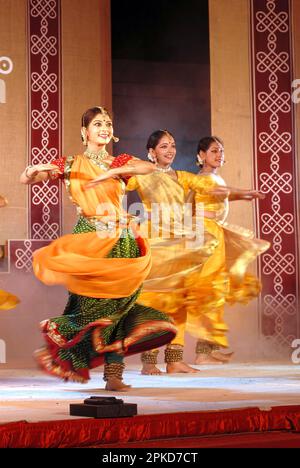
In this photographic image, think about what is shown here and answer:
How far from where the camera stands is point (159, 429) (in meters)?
3.70

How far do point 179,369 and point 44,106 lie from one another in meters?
2.47

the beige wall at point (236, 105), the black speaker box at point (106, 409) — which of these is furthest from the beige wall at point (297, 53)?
the black speaker box at point (106, 409)

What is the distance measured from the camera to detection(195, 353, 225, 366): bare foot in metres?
7.21

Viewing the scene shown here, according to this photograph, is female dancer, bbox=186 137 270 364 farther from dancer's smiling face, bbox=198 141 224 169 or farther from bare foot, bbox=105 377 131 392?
bare foot, bbox=105 377 131 392

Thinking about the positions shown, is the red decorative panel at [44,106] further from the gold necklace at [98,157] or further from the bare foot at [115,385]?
the bare foot at [115,385]

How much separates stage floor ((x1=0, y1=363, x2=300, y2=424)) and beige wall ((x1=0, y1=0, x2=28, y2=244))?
4.36 feet

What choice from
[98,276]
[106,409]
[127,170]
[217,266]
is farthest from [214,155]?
[106,409]

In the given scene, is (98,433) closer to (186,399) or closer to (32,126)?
(186,399)

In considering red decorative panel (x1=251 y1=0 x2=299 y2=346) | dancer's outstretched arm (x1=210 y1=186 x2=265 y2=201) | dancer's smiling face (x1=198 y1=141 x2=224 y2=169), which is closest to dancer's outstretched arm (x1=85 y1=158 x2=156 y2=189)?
dancer's outstretched arm (x1=210 y1=186 x2=265 y2=201)

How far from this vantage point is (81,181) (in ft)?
17.3

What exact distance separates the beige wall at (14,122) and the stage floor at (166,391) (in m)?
1.33

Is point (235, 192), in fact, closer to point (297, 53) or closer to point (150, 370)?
point (150, 370)

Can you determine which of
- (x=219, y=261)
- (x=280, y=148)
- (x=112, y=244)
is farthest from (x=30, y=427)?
(x=280, y=148)

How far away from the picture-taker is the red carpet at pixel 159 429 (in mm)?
3475
